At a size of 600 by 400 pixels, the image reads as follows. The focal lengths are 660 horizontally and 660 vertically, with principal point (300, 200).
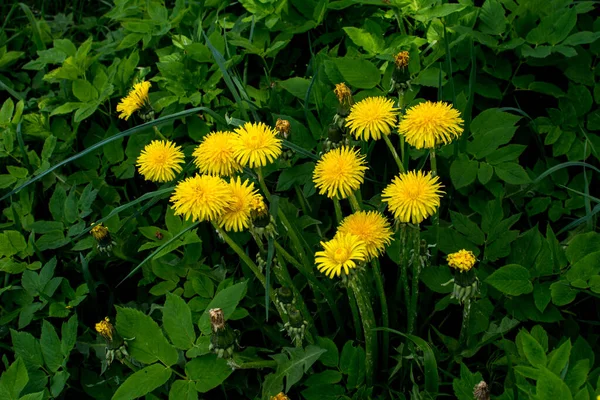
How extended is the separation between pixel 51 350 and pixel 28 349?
6 centimetres

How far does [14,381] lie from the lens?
1537 millimetres

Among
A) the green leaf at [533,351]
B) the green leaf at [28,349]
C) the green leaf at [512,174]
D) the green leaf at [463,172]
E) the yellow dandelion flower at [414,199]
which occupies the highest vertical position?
the yellow dandelion flower at [414,199]

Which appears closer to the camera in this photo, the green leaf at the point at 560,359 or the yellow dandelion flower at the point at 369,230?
the green leaf at the point at 560,359

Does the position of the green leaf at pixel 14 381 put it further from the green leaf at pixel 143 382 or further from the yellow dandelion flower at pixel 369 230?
the yellow dandelion flower at pixel 369 230

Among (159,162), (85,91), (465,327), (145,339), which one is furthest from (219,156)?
(85,91)

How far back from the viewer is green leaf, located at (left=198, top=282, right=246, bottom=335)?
1.50 m

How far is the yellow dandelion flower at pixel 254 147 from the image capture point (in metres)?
1.44

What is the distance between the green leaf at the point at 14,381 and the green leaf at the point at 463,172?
1146 millimetres

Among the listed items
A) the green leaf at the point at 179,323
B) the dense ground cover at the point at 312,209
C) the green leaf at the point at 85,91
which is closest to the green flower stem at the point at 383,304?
the dense ground cover at the point at 312,209

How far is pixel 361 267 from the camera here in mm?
1341

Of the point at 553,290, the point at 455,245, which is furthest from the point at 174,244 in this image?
the point at 553,290

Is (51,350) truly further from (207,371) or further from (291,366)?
(291,366)

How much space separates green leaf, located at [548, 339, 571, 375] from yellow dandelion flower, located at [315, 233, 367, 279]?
40cm

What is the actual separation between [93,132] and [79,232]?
0.56m
